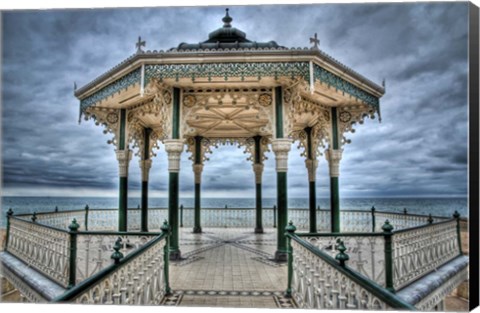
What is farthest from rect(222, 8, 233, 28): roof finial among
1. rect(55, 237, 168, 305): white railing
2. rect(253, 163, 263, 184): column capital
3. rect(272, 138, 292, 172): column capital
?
rect(253, 163, 263, 184): column capital

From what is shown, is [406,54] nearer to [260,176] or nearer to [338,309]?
[338,309]

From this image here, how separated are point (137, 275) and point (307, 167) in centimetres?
585

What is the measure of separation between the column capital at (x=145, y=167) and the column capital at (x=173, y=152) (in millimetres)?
2841

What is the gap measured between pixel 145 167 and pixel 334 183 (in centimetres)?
458

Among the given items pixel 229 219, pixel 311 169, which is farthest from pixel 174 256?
Answer: pixel 229 219

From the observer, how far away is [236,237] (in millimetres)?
8844

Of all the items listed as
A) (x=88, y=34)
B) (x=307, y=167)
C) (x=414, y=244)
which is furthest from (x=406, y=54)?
(x=88, y=34)

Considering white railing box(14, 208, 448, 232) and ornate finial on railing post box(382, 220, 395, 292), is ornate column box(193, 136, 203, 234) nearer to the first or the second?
white railing box(14, 208, 448, 232)

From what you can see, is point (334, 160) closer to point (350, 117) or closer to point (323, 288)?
point (350, 117)

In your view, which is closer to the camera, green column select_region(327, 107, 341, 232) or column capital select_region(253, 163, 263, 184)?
green column select_region(327, 107, 341, 232)

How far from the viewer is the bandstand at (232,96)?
5.12 m

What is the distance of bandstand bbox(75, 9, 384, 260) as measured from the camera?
5.12 meters

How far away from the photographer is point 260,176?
10164 mm

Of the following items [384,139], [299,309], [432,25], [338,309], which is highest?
[432,25]
